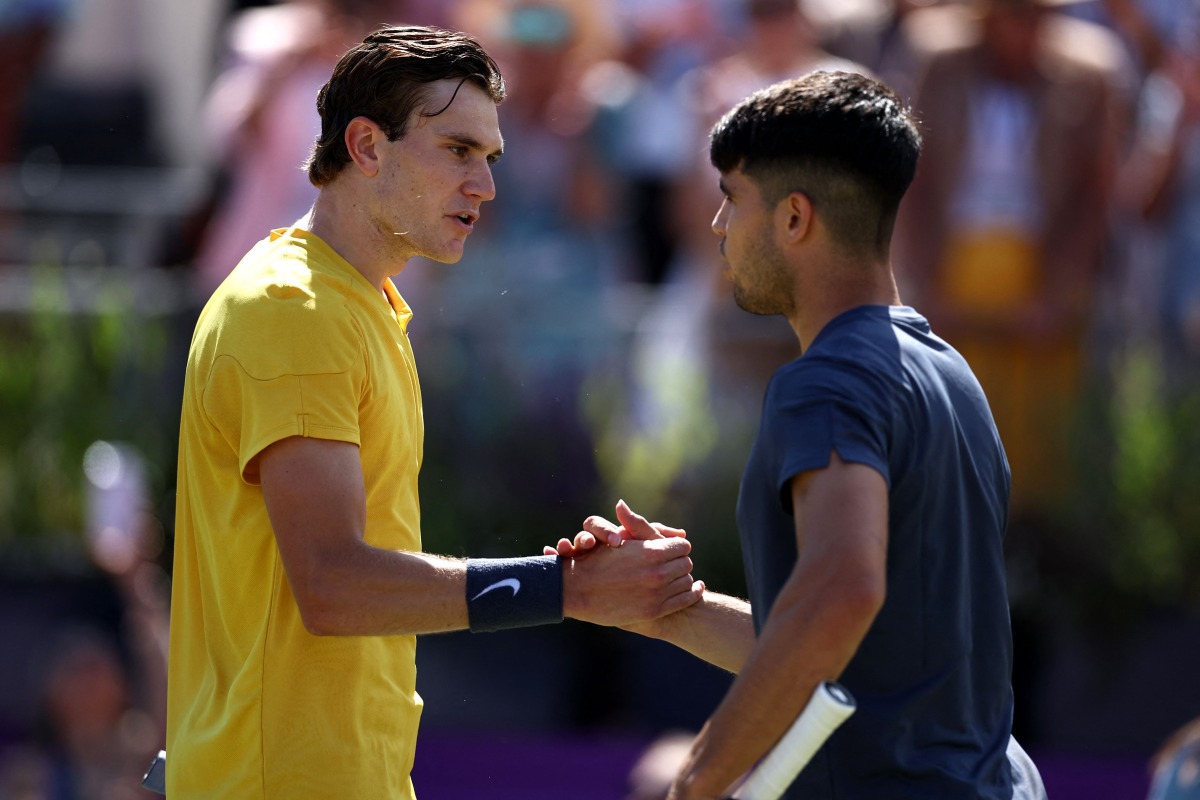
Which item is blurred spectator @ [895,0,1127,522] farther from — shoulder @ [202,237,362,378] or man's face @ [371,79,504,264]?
shoulder @ [202,237,362,378]

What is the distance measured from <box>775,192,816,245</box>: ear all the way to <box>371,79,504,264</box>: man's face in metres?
0.60

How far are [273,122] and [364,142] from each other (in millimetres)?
3980

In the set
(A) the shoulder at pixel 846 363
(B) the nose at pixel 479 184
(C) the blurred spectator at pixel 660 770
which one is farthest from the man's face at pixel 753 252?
(C) the blurred spectator at pixel 660 770

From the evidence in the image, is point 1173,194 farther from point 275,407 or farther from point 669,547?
point 275,407

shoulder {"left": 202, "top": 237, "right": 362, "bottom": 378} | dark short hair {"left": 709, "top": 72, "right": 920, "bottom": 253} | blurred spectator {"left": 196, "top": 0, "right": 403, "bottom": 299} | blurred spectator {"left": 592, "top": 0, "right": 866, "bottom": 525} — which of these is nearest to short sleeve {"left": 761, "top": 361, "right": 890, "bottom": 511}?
dark short hair {"left": 709, "top": 72, "right": 920, "bottom": 253}

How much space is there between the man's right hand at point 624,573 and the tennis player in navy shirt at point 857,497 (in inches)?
12.8

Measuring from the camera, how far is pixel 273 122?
6891mm

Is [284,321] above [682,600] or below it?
above

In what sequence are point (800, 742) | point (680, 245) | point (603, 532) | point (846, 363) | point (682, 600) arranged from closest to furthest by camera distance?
Result: point (800, 742)
point (846, 363)
point (603, 532)
point (682, 600)
point (680, 245)

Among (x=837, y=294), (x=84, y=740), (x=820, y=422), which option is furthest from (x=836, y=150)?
(x=84, y=740)

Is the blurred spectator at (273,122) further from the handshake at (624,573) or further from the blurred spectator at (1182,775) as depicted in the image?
the blurred spectator at (1182,775)

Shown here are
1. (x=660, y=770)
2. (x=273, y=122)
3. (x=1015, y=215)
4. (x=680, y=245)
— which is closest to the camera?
(x=660, y=770)

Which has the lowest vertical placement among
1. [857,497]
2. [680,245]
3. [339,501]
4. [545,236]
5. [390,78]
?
[680,245]

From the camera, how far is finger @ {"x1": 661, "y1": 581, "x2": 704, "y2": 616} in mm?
3192
